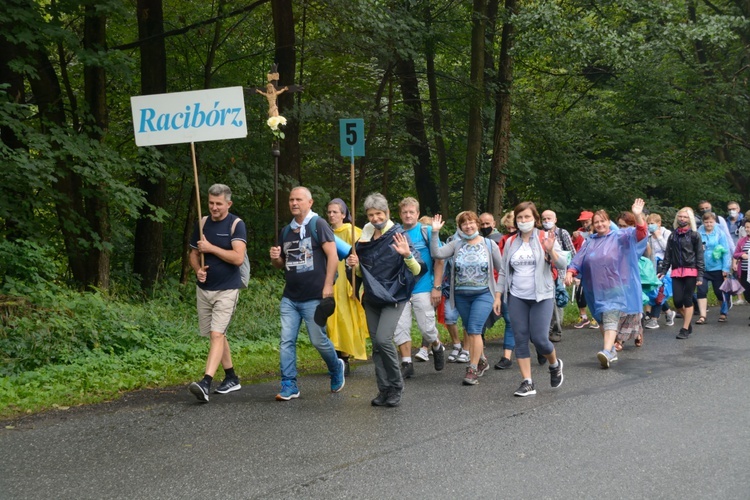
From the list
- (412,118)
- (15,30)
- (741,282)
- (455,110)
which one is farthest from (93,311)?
(455,110)

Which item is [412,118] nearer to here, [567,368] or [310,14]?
[310,14]

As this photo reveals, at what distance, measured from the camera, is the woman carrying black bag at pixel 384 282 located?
24.7ft

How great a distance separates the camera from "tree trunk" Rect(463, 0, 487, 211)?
1931 centimetres

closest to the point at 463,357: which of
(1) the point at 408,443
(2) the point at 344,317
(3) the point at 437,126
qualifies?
(2) the point at 344,317

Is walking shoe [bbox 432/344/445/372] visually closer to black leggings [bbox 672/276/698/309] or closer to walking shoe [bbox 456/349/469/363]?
walking shoe [bbox 456/349/469/363]

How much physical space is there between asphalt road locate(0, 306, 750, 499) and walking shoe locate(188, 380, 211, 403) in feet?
0.41

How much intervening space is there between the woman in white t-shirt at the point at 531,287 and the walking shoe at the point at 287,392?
6.63 feet

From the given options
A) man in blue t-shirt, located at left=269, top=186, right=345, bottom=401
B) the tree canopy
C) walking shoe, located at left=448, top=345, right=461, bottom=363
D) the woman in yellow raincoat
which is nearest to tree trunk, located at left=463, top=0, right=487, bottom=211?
the tree canopy

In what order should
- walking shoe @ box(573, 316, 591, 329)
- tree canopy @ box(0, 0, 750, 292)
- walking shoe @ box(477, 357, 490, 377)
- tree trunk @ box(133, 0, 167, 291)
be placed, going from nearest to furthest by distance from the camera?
walking shoe @ box(477, 357, 490, 377)
tree canopy @ box(0, 0, 750, 292)
walking shoe @ box(573, 316, 591, 329)
tree trunk @ box(133, 0, 167, 291)

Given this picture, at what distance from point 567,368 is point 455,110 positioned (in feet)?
47.1

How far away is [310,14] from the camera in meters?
17.5

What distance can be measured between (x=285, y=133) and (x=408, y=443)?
34.5 feet

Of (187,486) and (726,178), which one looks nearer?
(187,486)

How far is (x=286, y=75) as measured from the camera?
51.1 ft
